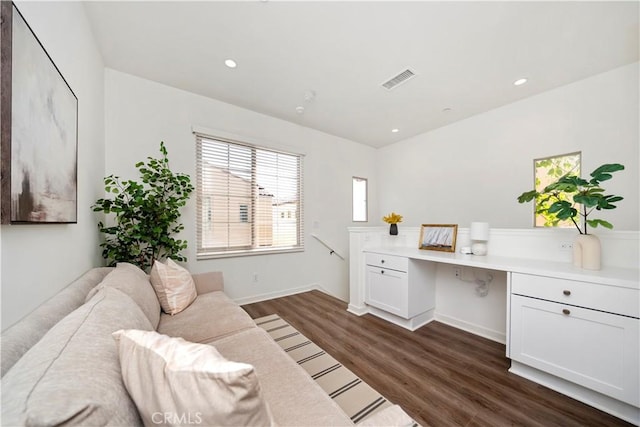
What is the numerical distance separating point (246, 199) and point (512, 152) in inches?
142

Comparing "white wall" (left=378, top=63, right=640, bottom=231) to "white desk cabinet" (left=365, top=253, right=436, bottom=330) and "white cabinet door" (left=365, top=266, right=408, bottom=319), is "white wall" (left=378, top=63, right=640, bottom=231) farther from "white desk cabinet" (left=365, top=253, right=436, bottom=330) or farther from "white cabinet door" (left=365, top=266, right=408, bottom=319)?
"white cabinet door" (left=365, top=266, right=408, bottom=319)

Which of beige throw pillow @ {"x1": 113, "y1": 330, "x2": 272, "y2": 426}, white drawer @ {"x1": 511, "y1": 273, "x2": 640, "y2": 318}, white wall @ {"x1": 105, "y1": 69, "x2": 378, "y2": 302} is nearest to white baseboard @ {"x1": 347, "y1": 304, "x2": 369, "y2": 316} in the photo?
white wall @ {"x1": 105, "y1": 69, "x2": 378, "y2": 302}

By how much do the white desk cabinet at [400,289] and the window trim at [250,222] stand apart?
128 cm

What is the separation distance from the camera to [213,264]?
2.96 m

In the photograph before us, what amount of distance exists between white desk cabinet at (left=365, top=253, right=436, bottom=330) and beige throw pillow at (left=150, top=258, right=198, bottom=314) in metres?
2.00

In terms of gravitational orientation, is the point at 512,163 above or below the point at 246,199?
above

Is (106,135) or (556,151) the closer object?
(106,135)

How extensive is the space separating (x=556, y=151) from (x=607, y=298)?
76.0 inches

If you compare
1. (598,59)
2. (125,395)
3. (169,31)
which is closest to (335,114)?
(169,31)

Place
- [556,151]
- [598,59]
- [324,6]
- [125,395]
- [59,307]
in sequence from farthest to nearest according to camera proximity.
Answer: [556,151], [598,59], [324,6], [59,307], [125,395]

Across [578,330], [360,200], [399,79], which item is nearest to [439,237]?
[578,330]

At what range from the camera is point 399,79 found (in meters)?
2.51

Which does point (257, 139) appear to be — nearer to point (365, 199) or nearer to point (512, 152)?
point (365, 199)

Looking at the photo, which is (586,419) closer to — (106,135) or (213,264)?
(213,264)
